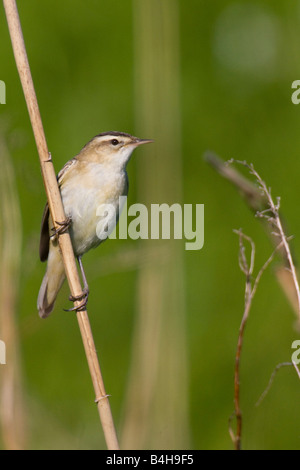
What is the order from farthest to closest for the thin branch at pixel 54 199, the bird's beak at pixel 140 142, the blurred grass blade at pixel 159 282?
the bird's beak at pixel 140 142 → the blurred grass blade at pixel 159 282 → the thin branch at pixel 54 199

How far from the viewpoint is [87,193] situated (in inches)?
124

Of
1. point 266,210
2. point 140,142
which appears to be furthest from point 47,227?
point 266,210

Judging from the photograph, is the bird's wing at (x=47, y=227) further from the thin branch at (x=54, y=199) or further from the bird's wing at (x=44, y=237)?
the thin branch at (x=54, y=199)

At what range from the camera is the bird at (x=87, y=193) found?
3150 mm

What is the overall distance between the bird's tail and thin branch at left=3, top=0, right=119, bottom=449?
104 cm

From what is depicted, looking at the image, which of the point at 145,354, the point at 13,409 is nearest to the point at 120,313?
the point at 145,354

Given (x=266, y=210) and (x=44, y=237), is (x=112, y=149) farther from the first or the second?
(x=266, y=210)

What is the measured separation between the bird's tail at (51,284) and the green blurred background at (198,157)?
2.26 ft

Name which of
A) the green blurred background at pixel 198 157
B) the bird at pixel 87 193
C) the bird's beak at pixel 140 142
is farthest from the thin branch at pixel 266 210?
the green blurred background at pixel 198 157

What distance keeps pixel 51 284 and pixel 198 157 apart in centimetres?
183

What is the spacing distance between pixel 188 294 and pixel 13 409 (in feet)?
8.47

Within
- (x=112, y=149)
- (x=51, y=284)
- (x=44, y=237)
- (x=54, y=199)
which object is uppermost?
(x=112, y=149)

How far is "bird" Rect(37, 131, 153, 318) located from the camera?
315cm
